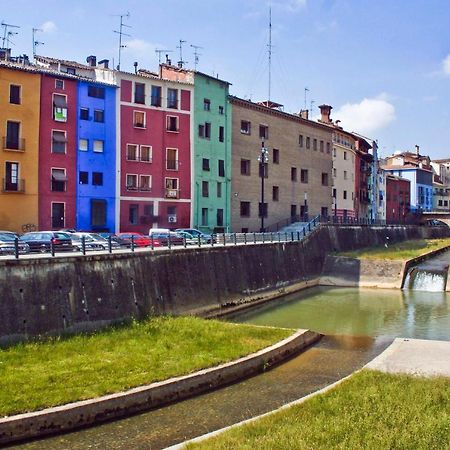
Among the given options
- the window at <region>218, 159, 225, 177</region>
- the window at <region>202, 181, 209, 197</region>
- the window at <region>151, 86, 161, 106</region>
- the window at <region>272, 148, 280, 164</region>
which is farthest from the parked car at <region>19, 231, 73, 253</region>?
the window at <region>272, 148, 280, 164</region>

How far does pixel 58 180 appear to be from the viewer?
4466cm

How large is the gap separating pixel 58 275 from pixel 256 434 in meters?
13.3

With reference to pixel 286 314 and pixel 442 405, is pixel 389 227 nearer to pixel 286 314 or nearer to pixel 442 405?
pixel 286 314

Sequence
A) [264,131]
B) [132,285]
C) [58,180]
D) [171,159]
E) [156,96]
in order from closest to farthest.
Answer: [132,285] < [58,180] < [156,96] < [171,159] < [264,131]

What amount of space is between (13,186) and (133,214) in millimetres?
10809

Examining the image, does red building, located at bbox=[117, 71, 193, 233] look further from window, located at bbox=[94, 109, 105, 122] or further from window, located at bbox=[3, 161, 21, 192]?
window, located at bbox=[3, 161, 21, 192]

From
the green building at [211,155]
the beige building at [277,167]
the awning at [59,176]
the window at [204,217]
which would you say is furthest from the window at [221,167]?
the awning at [59,176]

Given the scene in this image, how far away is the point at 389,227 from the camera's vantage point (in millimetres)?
75688

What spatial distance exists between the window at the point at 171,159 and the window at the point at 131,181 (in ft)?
12.0

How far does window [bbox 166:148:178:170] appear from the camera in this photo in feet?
169

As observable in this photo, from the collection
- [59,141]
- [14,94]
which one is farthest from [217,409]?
[14,94]

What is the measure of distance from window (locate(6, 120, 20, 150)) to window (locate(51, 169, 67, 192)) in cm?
333

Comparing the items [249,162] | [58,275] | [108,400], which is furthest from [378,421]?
[249,162]

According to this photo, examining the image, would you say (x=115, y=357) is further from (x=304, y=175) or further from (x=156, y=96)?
(x=304, y=175)
